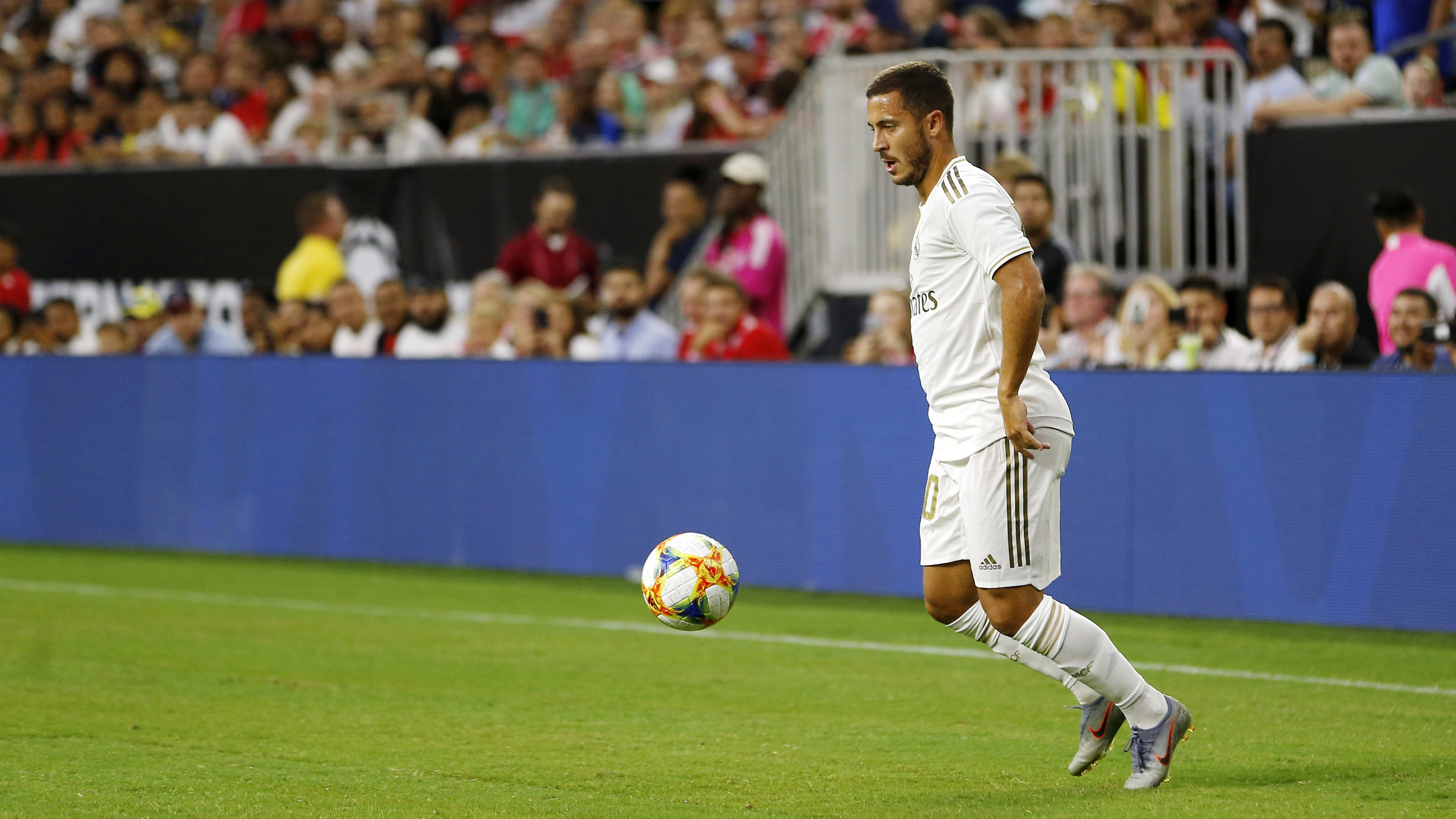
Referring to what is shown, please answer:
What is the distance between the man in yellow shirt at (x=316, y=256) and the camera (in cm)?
1619

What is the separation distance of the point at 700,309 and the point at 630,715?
5.11 m

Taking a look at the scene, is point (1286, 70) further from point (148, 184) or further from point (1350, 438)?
point (148, 184)

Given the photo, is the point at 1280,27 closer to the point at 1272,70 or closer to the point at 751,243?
the point at 1272,70

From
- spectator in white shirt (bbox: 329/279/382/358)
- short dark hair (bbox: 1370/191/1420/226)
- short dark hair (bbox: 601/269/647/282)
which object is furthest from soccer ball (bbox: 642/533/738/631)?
spectator in white shirt (bbox: 329/279/382/358)

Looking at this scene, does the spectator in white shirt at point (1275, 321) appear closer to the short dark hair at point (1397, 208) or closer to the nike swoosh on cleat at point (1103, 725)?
the short dark hair at point (1397, 208)

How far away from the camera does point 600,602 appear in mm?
11328

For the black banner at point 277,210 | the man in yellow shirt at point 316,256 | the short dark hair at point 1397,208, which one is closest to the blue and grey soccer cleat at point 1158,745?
the short dark hair at point 1397,208

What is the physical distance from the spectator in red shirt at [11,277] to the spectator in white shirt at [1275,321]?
11.1m

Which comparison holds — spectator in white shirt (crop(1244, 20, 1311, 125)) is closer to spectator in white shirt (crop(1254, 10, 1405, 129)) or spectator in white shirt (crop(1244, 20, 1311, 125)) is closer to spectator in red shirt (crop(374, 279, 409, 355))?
spectator in white shirt (crop(1254, 10, 1405, 129))

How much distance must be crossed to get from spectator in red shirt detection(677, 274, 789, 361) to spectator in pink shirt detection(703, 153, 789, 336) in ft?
2.99

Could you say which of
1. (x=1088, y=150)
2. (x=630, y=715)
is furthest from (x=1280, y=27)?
(x=630, y=715)

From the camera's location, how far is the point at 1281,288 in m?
10.8

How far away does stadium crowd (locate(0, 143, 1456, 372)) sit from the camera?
10.8 m

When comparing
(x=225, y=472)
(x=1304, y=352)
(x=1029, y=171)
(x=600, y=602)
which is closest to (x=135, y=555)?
(x=225, y=472)
